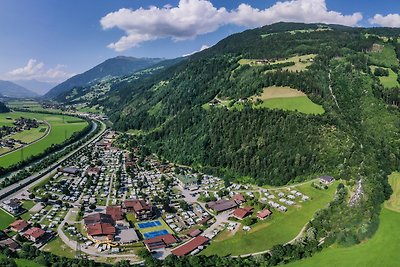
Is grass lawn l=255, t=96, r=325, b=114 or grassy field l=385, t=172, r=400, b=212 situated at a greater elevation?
grass lawn l=255, t=96, r=325, b=114

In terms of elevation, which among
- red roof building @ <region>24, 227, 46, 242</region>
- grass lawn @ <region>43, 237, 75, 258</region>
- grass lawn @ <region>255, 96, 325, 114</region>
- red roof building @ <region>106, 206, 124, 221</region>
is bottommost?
grass lawn @ <region>43, 237, 75, 258</region>

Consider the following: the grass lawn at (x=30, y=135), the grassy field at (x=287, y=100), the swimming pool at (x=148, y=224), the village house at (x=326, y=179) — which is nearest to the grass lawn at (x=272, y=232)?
the village house at (x=326, y=179)

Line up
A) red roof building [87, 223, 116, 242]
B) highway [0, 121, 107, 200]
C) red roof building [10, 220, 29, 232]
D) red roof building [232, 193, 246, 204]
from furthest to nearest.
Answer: highway [0, 121, 107, 200] < red roof building [232, 193, 246, 204] < red roof building [10, 220, 29, 232] < red roof building [87, 223, 116, 242]

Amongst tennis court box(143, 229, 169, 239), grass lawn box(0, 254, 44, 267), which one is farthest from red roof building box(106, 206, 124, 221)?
grass lawn box(0, 254, 44, 267)

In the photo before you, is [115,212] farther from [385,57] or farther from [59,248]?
[385,57]

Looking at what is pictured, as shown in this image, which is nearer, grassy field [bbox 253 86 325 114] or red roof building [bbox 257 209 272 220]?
red roof building [bbox 257 209 272 220]

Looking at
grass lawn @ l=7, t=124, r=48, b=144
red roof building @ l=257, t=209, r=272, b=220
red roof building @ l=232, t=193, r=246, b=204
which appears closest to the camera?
red roof building @ l=257, t=209, r=272, b=220

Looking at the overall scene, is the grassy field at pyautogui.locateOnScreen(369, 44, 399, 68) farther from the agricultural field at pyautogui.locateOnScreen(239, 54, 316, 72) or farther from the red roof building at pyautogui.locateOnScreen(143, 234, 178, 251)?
the red roof building at pyautogui.locateOnScreen(143, 234, 178, 251)

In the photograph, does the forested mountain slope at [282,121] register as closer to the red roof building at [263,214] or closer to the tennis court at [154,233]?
the red roof building at [263,214]
